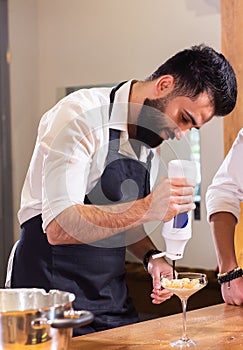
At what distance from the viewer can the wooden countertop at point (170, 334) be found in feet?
5.39

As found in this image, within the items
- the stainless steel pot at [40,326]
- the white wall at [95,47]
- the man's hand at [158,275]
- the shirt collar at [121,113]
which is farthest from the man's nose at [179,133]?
the white wall at [95,47]

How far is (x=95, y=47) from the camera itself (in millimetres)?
4672

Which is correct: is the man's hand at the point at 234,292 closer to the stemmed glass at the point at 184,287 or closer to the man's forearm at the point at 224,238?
the man's forearm at the point at 224,238

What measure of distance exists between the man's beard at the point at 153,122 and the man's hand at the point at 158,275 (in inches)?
14.1

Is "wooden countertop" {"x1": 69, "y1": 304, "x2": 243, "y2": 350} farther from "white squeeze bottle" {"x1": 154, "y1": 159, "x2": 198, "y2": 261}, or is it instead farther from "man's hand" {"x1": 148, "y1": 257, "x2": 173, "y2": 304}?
"white squeeze bottle" {"x1": 154, "y1": 159, "x2": 198, "y2": 261}

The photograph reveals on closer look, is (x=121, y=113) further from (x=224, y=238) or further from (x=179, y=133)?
(x=224, y=238)

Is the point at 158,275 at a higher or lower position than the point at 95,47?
lower

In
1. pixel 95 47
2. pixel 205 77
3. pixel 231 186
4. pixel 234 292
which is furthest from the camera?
pixel 95 47

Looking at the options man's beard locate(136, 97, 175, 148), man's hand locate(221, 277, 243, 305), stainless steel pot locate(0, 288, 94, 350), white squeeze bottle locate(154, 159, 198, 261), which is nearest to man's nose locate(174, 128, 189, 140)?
man's beard locate(136, 97, 175, 148)

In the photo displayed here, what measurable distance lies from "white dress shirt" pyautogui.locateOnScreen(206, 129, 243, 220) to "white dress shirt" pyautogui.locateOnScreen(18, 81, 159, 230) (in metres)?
0.24

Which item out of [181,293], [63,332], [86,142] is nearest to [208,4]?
[86,142]

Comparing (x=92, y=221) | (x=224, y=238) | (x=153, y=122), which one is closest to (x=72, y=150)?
(x=92, y=221)

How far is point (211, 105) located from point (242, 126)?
1.77 feet

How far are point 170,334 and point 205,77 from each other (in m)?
0.72
